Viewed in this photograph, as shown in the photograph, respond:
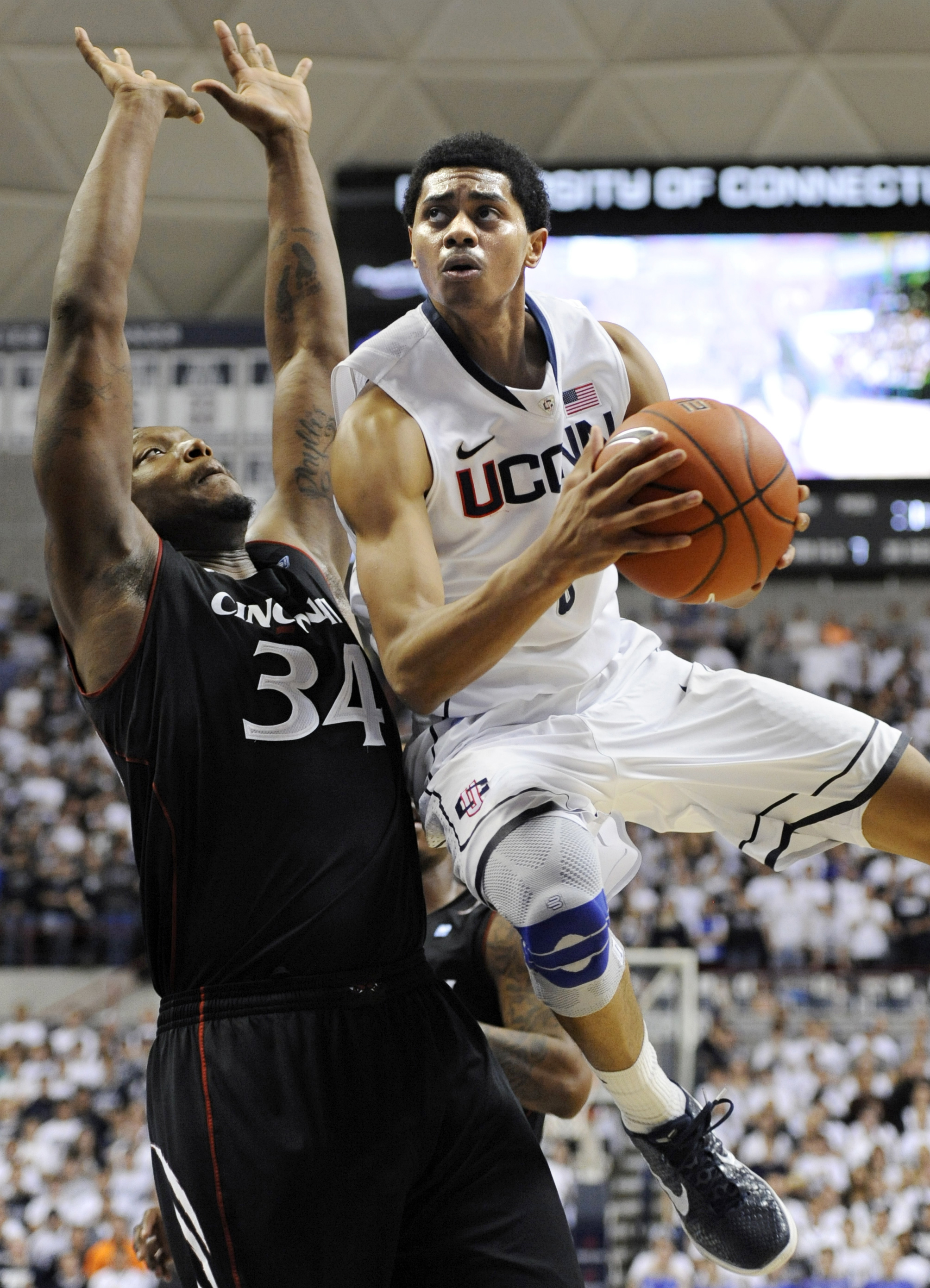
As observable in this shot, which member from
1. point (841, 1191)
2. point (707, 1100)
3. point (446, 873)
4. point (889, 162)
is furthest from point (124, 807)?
point (707, 1100)

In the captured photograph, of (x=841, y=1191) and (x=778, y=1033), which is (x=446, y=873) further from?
(x=778, y=1033)

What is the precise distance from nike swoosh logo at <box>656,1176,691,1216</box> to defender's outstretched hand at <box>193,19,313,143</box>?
2515 mm

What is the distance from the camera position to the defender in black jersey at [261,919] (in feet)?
7.72

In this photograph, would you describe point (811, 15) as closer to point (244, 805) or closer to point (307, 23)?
point (307, 23)

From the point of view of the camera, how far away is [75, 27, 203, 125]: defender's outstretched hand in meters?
2.79

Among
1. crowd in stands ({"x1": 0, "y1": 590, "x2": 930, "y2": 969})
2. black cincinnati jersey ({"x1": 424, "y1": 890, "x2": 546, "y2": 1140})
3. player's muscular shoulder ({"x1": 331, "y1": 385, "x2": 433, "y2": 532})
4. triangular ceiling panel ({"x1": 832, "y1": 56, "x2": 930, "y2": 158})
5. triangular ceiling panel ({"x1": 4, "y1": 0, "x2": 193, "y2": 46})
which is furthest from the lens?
triangular ceiling panel ({"x1": 832, "y1": 56, "x2": 930, "y2": 158})

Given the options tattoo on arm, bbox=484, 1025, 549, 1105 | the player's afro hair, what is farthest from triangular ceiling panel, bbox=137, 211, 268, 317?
tattoo on arm, bbox=484, 1025, 549, 1105

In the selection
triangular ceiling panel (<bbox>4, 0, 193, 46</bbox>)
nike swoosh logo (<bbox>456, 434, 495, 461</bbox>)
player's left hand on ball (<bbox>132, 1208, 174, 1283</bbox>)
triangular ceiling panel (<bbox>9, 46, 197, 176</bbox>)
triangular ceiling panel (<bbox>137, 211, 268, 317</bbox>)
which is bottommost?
player's left hand on ball (<bbox>132, 1208, 174, 1283</bbox>)

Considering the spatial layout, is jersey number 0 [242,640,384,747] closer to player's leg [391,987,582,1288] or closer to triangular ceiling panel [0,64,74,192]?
player's leg [391,987,582,1288]

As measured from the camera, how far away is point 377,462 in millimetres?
2701

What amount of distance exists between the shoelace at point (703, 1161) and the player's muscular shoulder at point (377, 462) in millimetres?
1375

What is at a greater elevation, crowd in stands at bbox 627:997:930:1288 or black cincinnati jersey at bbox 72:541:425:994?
black cincinnati jersey at bbox 72:541:425:994

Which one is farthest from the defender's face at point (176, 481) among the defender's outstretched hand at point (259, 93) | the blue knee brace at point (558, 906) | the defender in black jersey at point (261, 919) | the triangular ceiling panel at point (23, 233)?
the triangular ceiling panel at point (23, 233)

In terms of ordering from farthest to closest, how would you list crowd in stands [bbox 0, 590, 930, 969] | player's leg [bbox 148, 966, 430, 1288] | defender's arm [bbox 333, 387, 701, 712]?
crowd in stands [bbox 0, 590, 930, 969] < player's leg [bbox 148, 966, 430, 1288] < defender's arm [bbox 333, 387, 701, 712]
